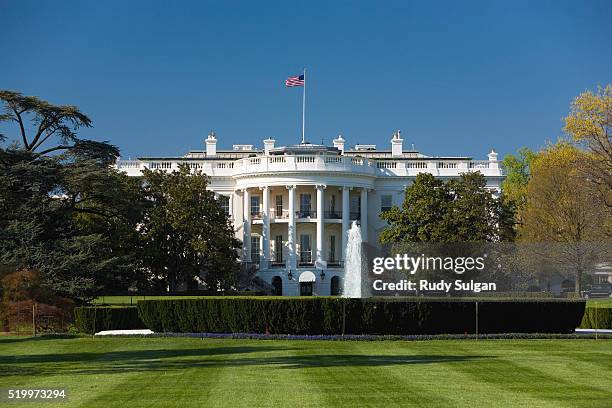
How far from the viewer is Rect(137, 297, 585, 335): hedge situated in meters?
29.5

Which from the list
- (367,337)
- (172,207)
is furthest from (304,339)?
(172,207)

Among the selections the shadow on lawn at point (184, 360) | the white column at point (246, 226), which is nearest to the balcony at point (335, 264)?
the white column at point (246, 226)

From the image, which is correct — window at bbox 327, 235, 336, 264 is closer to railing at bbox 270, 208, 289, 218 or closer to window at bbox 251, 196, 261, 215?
railing at bbox 270, 208, 289, 218

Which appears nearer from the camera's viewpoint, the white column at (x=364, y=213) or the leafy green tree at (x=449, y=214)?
the leafy green tree at (x=449, y=214)

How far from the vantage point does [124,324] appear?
34438 mm

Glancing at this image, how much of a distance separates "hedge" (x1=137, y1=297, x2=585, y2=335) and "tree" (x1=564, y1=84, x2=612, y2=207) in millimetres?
18495

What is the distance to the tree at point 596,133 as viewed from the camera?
47.1m

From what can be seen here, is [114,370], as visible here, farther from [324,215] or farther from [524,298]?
[324,215]

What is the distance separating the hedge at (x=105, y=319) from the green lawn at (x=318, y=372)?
5.12 m

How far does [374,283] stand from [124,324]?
10062 mm

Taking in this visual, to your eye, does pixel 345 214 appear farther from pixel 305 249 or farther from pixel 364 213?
pixel 305 249

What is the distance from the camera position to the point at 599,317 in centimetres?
3406

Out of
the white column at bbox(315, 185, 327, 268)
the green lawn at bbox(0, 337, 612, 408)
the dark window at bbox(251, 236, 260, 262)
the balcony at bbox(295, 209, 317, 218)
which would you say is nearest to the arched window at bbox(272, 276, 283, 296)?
the white column at bbox(315, 185, 327, 268)

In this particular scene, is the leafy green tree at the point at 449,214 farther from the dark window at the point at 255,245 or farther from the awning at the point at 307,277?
the dark window at the point at 255,245
